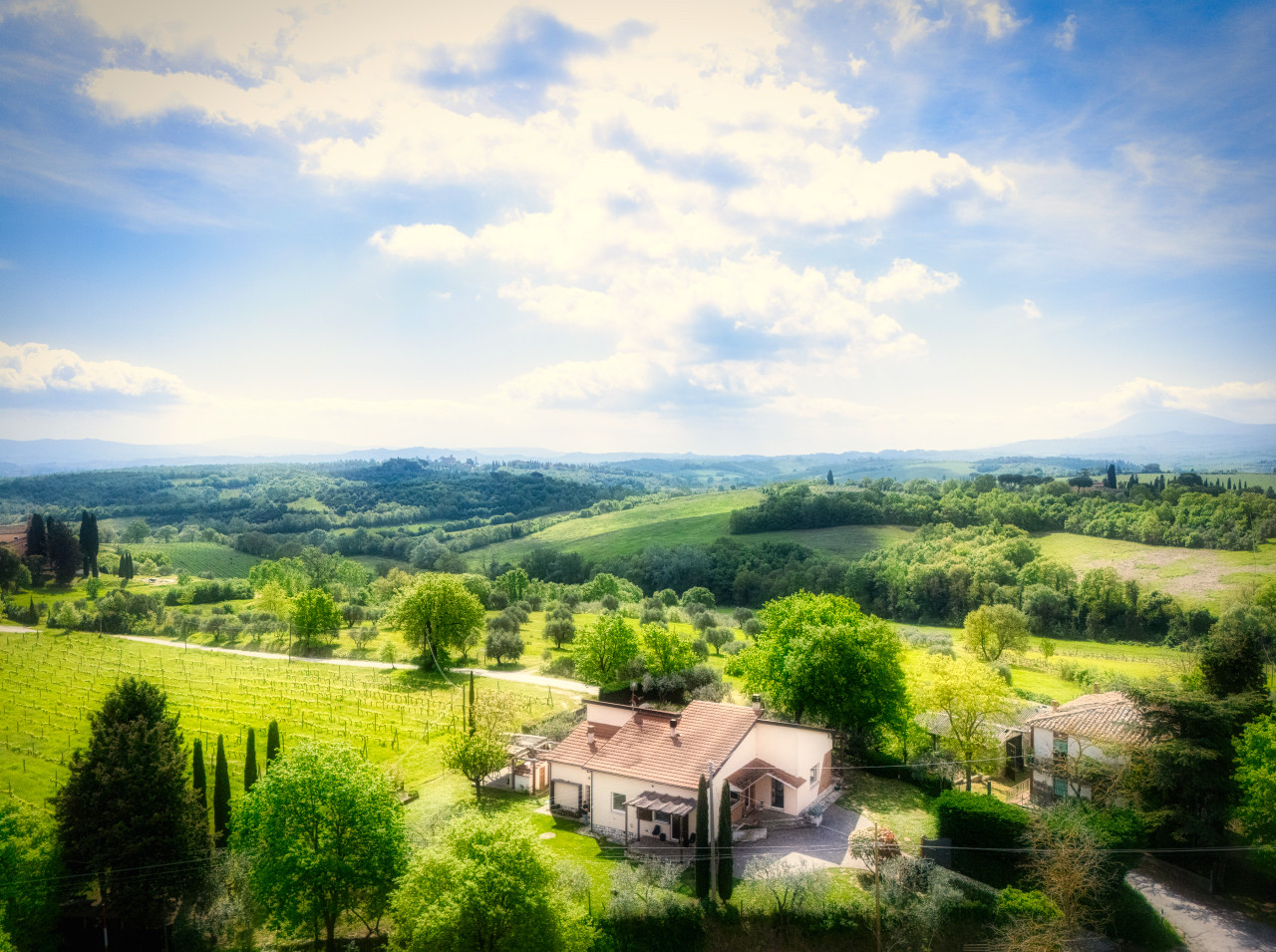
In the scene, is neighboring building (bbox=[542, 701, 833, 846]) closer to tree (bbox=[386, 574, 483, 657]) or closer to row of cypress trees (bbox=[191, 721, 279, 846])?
row of cypress trees (bbox=[191, 721, 279, 846])

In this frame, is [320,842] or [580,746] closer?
[320,842]

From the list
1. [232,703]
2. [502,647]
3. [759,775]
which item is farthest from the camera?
[502,647]

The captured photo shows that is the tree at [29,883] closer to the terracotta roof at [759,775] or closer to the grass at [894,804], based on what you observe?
the terracotta roof at [759,775]

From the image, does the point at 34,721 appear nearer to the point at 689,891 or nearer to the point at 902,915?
the point at 689,891

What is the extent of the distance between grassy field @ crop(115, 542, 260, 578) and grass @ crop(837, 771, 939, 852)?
344 ft

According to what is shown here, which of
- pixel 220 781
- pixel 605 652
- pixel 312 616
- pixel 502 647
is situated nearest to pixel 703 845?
pixel 220 781

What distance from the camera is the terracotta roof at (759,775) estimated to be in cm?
3148

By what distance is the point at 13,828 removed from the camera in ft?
84.0

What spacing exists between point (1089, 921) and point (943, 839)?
532 cm

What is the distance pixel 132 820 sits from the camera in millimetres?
26016

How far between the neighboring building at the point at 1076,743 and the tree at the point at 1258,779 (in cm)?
366

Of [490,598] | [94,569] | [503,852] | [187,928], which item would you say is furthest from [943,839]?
[94,569]

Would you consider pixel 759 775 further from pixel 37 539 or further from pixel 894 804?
pixel 37 539

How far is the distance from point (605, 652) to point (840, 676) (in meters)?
17.6
